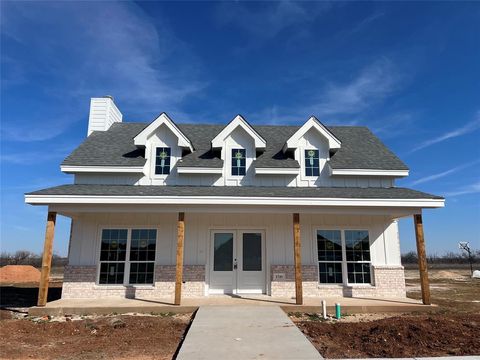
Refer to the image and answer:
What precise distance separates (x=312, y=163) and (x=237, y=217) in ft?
12.9

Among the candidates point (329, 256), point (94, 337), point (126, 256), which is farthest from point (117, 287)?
point (329, 256)

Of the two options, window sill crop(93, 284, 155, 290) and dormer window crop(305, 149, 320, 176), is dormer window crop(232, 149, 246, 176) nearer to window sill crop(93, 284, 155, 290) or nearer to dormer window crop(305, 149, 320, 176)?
dormer window crop(305, 149, 320, 176)

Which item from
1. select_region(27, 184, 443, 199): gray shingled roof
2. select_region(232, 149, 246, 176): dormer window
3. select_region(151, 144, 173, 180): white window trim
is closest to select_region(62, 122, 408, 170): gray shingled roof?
select_region(151, 144, 173, 180): white window trim

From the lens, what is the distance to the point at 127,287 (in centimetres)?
1220

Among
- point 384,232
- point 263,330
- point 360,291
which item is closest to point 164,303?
point 263,330

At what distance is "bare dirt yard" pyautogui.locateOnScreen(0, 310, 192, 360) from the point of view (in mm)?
6645

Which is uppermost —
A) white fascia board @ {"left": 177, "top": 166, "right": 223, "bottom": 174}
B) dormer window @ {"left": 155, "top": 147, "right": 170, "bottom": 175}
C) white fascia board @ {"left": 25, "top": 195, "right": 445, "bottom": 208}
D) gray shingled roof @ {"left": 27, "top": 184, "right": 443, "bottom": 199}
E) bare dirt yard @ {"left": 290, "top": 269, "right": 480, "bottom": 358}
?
dormer window @ {"left": 155, "top": 147, "right": 170, "bottom": 175}

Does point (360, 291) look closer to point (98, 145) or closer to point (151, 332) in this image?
point (151, 332)

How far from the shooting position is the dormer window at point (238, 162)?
1369cm

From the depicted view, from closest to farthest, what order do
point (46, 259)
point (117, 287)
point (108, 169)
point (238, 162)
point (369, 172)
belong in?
point (46, 259) < point (117, 287) < point (108, 169) < point (369, 172) < point (238, 162)

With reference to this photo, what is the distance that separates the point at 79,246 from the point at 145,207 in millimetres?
3613

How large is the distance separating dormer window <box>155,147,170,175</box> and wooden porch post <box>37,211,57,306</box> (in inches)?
166

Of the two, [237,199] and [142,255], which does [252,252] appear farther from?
[142,255]

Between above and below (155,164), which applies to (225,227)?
below
